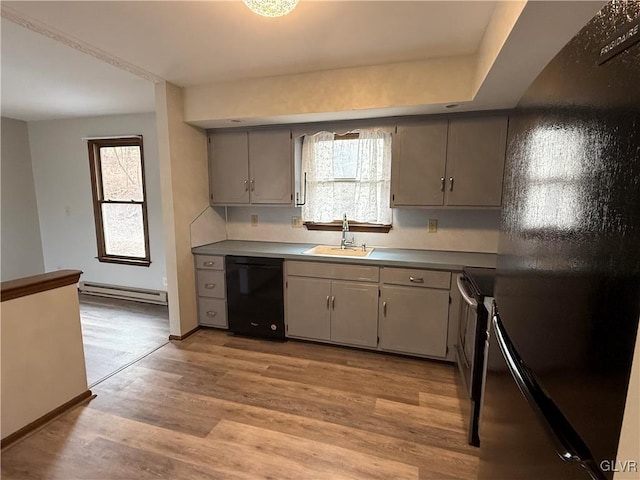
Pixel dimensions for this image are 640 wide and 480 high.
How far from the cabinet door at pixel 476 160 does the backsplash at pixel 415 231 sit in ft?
1.05

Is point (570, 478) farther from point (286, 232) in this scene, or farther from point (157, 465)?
point (286, 232)

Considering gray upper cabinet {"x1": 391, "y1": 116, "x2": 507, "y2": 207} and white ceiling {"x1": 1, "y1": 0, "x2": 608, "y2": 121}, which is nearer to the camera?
white ceiling {"x1": 1, "y1": 0, "x2": 608, "y2": 121}

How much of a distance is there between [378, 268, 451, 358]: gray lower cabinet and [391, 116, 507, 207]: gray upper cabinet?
66cm

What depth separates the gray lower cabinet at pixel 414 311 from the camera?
8.80 ft

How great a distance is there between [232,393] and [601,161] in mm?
2498

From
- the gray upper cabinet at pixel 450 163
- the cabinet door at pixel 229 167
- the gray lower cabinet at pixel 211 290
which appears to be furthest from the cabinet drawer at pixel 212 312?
the gray upper cabinet at pixel 450 163

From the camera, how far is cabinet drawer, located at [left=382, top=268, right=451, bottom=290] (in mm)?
2654

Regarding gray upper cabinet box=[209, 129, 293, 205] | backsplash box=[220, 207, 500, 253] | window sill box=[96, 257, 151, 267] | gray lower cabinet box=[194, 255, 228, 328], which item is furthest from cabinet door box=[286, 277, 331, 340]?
window sill box=[96, 257, 151, 267]

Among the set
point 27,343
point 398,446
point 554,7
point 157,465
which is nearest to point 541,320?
point 554,7

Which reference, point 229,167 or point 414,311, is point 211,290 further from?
point 414,311

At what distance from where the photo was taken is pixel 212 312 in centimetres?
339

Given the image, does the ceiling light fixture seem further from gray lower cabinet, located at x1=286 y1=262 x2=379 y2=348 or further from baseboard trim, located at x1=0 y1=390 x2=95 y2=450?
baseboard trim, located at x1=0 y1=390 x2=95 y2=450

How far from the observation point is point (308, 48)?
2.27m

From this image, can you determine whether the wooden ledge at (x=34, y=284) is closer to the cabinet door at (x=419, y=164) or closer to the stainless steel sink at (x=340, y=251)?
the stainless steel sink at (x=340, y=251)
